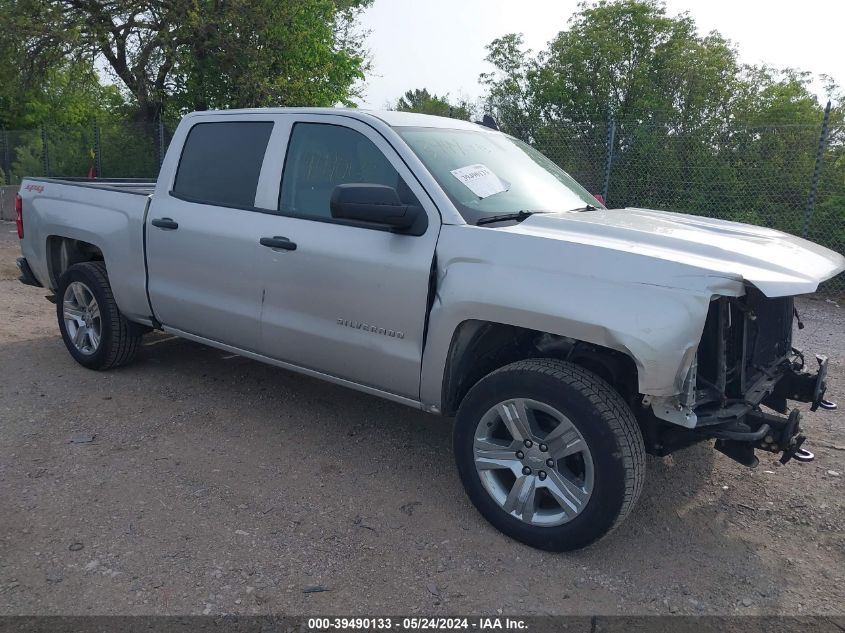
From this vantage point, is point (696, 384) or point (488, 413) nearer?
point (696, 384)

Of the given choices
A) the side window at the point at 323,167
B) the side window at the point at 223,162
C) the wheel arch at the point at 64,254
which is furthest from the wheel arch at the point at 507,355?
the wheel arch at the point at 64,254

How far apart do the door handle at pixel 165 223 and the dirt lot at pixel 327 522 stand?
1.20 meters

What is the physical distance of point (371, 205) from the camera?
11.3ft

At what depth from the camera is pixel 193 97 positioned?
59.9 ft

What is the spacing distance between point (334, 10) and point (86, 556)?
17541 mm

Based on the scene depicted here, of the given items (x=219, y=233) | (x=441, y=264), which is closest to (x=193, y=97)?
(x=219, y=233)

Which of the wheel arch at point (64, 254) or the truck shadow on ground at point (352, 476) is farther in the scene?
the wheel arch at point (64, 254)

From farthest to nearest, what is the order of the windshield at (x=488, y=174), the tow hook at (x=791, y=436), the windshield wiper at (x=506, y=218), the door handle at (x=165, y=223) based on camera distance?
1. the door handle at (x=165, y=223)
2. the windshield at (x=488, y=174)
3. the windshield wiper at (x=506, y=218)
4. the tow hook at (x=791, y=436)

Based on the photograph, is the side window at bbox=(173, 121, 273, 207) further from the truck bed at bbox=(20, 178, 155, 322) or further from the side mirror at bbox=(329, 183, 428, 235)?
the side mirror at bbox=(329, 183, 428, 235)

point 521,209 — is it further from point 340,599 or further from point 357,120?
point 340,599

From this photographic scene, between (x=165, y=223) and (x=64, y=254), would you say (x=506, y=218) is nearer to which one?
(x=165, y=223)

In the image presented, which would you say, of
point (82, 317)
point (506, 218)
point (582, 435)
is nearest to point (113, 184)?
point (82, 317)

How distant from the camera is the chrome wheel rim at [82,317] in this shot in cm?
544

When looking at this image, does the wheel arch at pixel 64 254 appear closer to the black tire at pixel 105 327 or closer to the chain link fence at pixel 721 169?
the black tire at pixel 105 327
